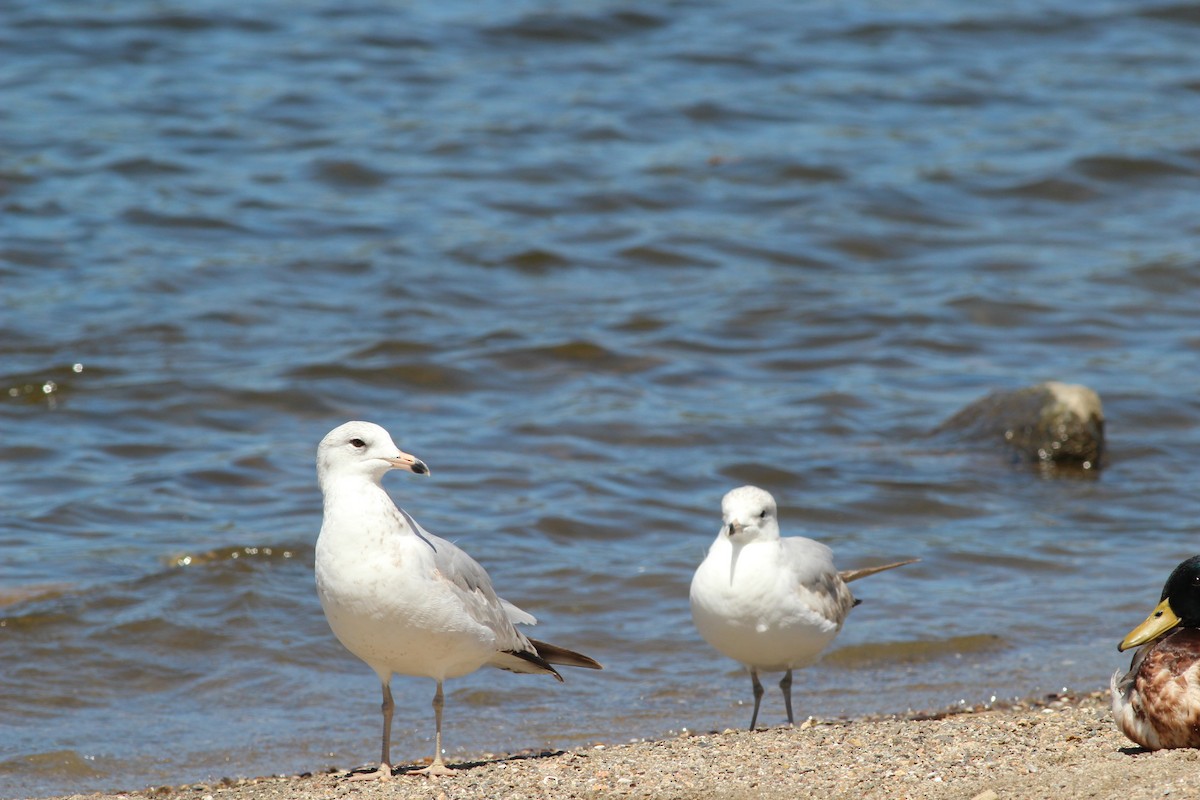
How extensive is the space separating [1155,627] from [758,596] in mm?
1682

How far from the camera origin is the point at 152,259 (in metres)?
12.5

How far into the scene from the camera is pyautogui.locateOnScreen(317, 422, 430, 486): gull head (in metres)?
5.48

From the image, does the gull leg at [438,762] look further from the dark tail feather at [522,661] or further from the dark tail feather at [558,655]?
the dark tail feather at [558,655]

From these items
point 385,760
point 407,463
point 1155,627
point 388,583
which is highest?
point 407,463

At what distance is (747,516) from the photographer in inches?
246

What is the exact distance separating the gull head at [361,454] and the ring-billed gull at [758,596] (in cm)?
140

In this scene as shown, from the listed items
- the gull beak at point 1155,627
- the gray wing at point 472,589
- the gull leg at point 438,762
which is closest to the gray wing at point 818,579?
the gray wing at point 472,589

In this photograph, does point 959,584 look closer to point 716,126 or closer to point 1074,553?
point 1074,553

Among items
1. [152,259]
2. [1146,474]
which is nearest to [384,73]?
[152,259]

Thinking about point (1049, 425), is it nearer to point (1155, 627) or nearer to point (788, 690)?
point (788, 690)

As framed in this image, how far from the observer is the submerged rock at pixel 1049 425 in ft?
32.1

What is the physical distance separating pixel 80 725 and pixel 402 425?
3.93 metres

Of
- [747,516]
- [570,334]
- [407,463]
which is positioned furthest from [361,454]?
[570,334]

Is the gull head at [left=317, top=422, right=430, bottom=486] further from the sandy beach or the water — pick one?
the water
